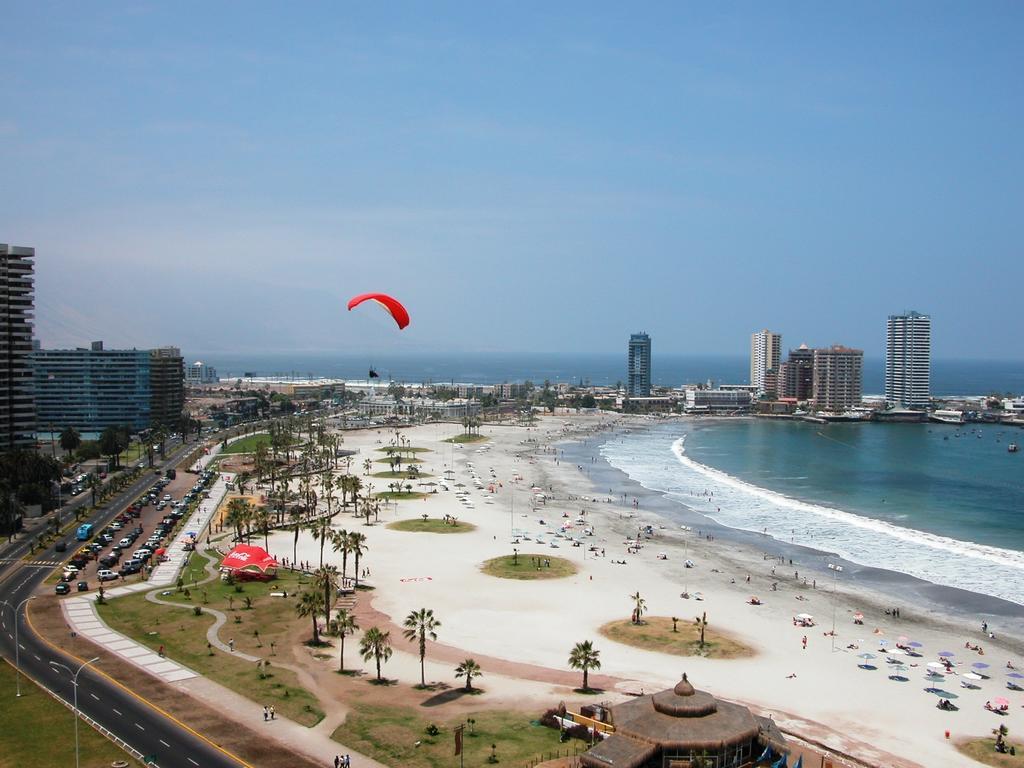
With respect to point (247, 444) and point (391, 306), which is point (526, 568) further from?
point (247, 444)

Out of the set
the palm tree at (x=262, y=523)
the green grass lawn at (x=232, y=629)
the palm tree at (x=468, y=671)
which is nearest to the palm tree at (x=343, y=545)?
the green grass lawn at (x=232, y=629)

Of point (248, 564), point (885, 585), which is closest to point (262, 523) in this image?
point (248, 564)

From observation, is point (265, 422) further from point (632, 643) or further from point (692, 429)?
point (632, 643)

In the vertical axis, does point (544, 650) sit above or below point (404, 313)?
below

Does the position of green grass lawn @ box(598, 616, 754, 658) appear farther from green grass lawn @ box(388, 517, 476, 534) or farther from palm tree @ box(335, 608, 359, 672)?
green grass lawn @ box(388, 517, 476, 534)

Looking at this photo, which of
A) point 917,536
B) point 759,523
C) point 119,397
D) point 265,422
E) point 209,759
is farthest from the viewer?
point 265,422

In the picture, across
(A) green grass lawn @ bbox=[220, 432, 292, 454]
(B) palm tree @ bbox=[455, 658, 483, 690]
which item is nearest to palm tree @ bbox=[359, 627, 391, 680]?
(B) palm tree @ bbox=[455, 658, 483, 690]

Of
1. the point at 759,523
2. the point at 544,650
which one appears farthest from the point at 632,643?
the point at 759,523

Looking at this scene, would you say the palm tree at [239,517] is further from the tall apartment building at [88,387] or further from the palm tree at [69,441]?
the tall apartment building at [88,387]
